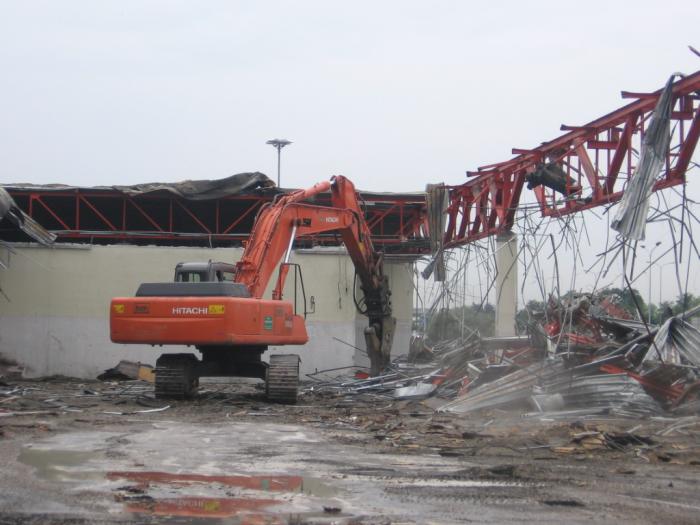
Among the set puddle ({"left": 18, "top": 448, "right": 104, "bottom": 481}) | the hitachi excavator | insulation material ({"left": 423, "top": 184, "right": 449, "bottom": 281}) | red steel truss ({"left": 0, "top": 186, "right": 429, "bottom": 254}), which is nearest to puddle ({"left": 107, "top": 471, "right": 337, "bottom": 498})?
puddle ({"left": 18, "top": 448, "right": 104, "bottom": 481})

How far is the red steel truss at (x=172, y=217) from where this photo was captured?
30859mm

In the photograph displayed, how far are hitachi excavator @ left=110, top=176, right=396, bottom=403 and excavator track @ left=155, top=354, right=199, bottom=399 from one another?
0.02 m

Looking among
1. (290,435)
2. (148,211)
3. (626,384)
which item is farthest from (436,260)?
(148,211)

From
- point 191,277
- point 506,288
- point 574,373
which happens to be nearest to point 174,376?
point 191,277

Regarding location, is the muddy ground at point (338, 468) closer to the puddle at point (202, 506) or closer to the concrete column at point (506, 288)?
the puddle at point (202, 506)

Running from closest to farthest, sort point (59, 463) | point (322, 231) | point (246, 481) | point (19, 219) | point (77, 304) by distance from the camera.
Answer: point (246, 481) → point (59, 463) → point (322, 231) → point (19, 219) → point (77, 304)

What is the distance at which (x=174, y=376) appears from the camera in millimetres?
18516

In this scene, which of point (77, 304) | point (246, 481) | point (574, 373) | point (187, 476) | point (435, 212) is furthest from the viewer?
point (77, 304)

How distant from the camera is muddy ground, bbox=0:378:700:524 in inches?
289

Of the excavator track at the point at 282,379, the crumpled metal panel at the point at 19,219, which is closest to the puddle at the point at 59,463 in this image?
the excavator track at the point at 282,379

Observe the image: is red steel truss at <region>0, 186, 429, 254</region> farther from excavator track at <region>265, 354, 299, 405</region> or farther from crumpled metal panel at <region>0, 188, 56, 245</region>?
excavator track at <region>265, 354, 299, 405</region>

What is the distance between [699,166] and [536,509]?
7109 mm

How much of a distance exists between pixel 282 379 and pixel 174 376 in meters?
1.99

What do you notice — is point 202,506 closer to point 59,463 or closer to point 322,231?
point 59,463
